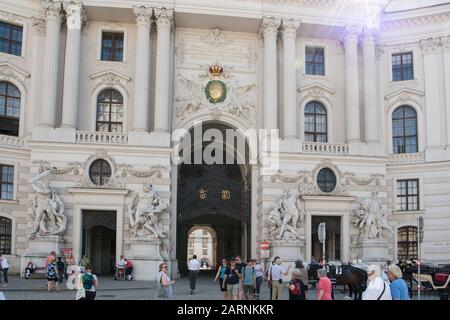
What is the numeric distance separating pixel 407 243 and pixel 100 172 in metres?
20.5

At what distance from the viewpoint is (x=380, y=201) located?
39406 mm

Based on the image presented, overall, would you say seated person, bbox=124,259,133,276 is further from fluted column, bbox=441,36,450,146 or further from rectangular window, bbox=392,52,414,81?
fluted column, bbox=441,36,450,146

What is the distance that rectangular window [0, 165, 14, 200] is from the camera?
38375 mm

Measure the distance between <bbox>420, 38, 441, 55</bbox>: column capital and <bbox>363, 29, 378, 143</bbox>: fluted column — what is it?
390 cm

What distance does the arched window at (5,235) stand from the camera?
37.9 metres

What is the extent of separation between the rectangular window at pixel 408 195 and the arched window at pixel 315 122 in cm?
614

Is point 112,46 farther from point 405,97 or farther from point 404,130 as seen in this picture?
point 404,130

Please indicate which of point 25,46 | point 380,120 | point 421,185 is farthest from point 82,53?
point 421,185

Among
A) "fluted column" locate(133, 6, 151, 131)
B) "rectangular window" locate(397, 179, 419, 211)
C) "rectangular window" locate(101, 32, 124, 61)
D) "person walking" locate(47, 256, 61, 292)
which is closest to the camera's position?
"person walking" locate(47, 256, 61, 292)

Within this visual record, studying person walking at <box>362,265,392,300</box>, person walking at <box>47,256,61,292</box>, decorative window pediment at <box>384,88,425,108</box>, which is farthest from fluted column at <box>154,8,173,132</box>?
person walking at <box>362,265,392,300</box>

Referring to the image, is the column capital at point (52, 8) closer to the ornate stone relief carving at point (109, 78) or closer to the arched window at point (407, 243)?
the ornate stone relief carving at point (109, 78)

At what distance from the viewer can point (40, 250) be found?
35.3 m

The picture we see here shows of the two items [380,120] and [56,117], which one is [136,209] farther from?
[380,120]

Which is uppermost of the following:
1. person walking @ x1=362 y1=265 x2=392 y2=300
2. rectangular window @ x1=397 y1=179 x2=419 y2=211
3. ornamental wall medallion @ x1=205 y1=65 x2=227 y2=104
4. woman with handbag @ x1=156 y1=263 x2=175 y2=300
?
ornamental wall medallion @ x1=205 y1=65 x2=227 y2=104
